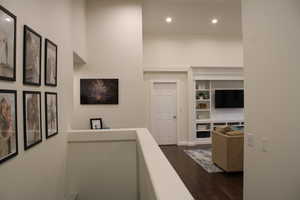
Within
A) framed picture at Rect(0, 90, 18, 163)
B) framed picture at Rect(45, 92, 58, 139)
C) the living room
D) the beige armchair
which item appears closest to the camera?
framed picture at Rect(0, 90, 18, 163)

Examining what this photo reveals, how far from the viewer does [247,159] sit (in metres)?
2.11

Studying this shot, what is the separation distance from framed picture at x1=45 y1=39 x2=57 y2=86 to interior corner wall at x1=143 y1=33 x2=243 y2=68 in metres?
4.02

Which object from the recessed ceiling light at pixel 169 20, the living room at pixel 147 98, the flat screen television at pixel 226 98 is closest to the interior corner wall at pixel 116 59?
the living room at pixel 147 98

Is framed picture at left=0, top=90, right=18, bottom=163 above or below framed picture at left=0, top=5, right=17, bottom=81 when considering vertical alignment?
below

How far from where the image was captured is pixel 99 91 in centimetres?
404

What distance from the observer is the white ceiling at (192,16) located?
4.20 metres

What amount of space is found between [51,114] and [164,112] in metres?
4.44

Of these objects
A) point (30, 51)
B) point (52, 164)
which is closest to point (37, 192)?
point (52, 164)

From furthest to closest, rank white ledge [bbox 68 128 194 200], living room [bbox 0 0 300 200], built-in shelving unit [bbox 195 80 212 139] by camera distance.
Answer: built-in shelving unit [bbox 195 80 212 139], living room [bbox 0 0 300 200], white ledge [bbox 68 128 194 200]

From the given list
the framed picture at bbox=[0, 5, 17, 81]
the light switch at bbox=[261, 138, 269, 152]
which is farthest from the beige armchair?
the framed picture at bbox=[0, 5, 17, 81]

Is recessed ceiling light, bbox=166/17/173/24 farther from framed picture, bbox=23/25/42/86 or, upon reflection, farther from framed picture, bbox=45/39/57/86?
framed picture, bbox=23/25/42/86

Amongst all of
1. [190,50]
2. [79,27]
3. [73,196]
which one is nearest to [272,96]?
[73,196]

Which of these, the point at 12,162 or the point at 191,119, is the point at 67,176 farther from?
the point at 191,119

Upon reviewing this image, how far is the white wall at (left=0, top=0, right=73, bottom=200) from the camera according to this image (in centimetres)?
136
